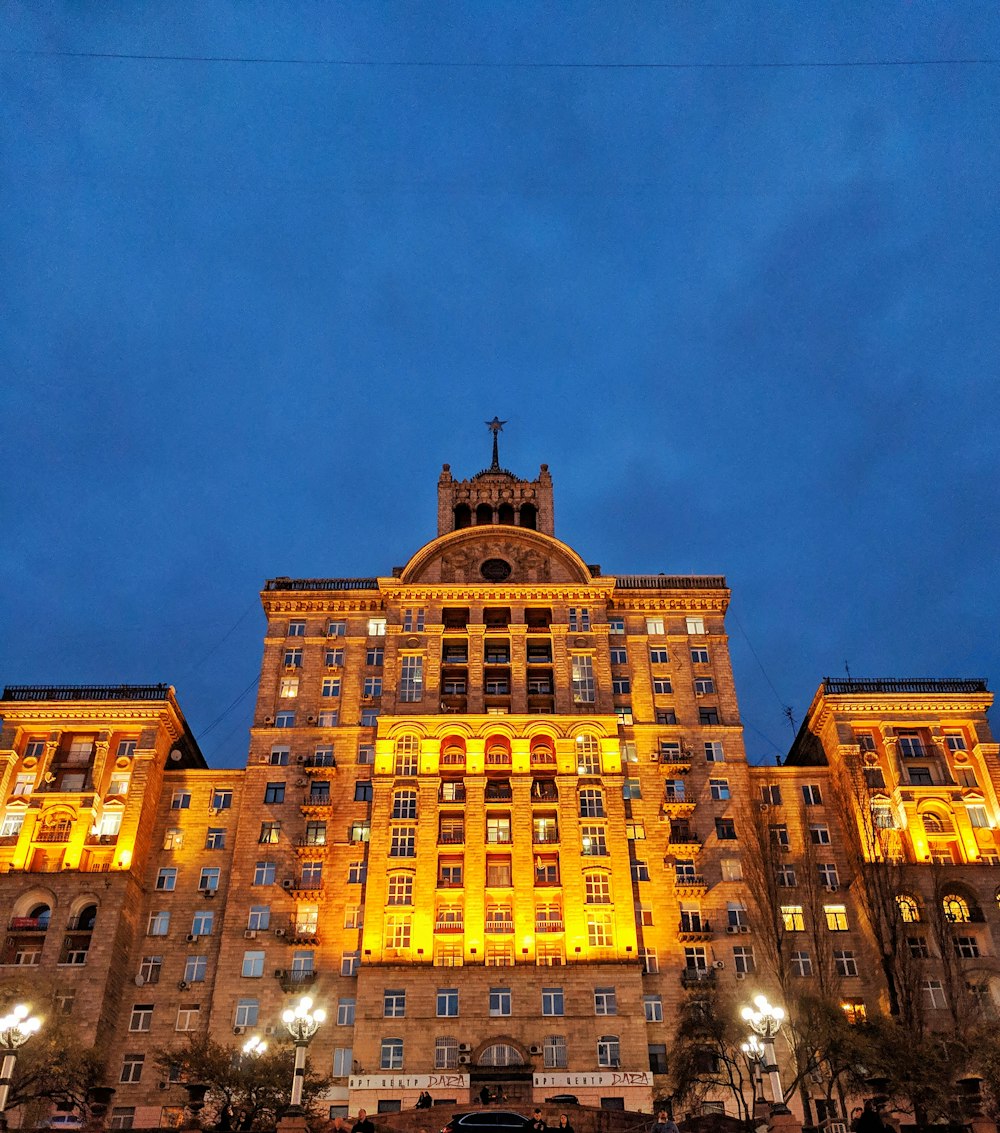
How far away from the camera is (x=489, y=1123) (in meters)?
36.8

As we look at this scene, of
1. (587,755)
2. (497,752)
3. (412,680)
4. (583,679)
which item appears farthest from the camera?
(583,679)

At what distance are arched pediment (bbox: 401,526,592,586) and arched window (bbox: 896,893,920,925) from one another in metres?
28.1

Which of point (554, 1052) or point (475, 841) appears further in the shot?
point (475, 841)

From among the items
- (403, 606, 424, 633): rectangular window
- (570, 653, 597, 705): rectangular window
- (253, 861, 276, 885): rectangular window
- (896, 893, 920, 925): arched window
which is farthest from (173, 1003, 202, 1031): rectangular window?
(896, 893, 920, 925): arched window

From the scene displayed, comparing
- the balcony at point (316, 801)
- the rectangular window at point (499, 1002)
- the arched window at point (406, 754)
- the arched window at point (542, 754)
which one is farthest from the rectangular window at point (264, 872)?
the arched window at point (542, 754)

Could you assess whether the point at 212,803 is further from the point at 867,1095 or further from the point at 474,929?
the point at 867,1095

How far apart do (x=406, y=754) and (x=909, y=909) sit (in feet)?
99.4

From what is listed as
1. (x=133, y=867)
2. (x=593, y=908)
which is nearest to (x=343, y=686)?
(x=133, y=867)

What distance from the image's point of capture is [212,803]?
64875 mm

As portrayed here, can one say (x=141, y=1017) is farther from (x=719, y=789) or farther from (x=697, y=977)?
(x=719, y=789)

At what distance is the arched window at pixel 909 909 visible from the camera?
57.9 meters

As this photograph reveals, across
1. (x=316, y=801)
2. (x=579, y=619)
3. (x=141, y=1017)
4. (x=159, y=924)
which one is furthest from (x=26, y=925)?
(x=579, y=619)

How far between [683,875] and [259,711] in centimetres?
2866

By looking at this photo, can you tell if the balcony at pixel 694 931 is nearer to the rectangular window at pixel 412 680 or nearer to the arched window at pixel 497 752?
the arched window at pixel 497 752
